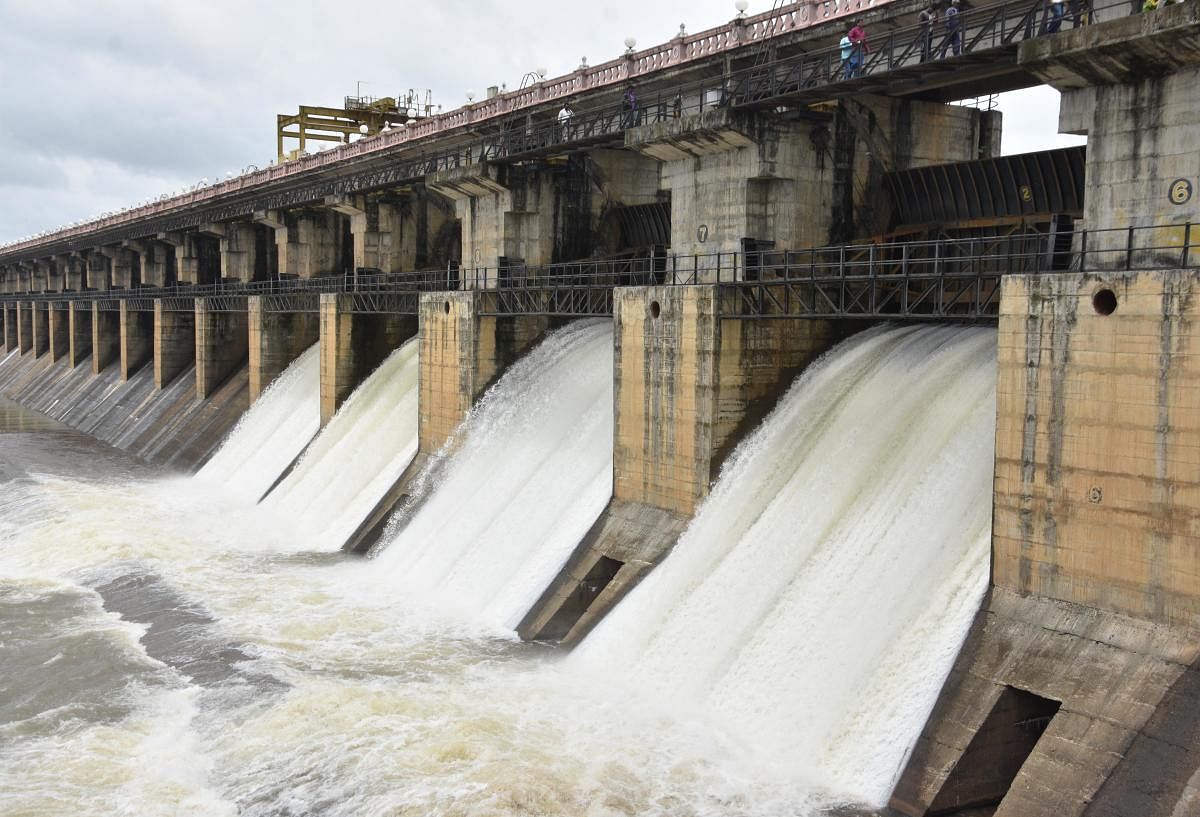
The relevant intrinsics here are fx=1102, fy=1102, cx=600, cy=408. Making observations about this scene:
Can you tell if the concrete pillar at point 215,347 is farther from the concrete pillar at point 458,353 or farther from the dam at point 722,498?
the concrete pillar at point 458,353

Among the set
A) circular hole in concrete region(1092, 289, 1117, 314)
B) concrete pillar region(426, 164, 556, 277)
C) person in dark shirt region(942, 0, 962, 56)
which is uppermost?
person in dark shirt region(942, 0, 962, 56)

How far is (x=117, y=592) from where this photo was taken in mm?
27594

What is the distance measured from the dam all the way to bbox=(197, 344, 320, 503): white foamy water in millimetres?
344

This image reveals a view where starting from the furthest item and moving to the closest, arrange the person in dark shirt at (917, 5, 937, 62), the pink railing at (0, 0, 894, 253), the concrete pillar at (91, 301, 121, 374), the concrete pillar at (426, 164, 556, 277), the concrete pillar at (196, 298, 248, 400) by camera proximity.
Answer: the concrete pillar at (91, 301, 121, 374) → the concrete pillar at (196, 298, 248, 400) → the concrete pillar at (426, 164, 556, 277) → the pink railing at (0, 0, 894, 253) → the person in dark shirt at (917, 5, 937, 62)

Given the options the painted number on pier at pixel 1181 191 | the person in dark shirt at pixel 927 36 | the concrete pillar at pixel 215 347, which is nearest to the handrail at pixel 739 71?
the person in dark shirt at pixel 927 36

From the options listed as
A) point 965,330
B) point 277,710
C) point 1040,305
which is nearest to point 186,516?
point 277,710

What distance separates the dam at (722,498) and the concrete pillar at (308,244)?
10212mm

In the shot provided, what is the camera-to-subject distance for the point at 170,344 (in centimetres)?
6028

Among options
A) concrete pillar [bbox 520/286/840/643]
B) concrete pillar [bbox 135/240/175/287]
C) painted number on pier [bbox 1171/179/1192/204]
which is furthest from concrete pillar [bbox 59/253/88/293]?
painted number on pier [bbox 1171/179/1192/204]

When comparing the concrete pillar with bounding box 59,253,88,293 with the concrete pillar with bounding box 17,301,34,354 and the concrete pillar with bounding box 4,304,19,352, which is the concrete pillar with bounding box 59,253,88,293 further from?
the concrete pillar with bounding box 4,304,19,352

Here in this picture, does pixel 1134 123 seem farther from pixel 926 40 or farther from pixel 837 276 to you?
pixel 837 276

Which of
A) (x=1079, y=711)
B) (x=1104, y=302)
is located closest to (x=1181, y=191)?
(x=1104, y=302)

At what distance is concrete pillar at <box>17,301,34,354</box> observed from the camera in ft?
298

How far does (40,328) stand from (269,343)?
51155 mm
